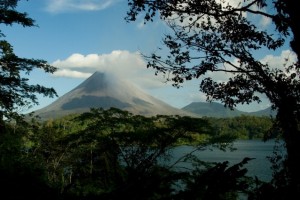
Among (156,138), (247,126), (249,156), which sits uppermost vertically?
(247,126)

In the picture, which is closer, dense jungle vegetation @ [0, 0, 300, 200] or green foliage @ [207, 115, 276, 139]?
dense jungle vegetation @ [0, 0, 300, 200]

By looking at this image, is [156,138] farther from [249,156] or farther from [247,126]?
[247,126]

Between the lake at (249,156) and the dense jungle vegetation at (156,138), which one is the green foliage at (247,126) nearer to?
the lake at (249,156)

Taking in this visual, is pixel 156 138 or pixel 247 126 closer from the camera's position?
pixel 156 138

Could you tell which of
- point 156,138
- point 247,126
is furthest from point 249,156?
point 247,126

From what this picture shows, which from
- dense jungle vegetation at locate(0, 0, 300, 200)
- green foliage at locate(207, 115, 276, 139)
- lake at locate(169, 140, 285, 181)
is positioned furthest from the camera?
green foliage at locate(207, 115, 276, 139)

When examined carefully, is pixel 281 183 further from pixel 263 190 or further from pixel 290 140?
pixel 290 140

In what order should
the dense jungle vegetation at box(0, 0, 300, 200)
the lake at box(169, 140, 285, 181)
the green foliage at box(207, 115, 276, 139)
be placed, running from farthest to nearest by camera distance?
the green foliage at box(207, 115, 276, 139), the lake at box(169, 140, 285, 181), the dense jungle vegetation at box(0, 0, 300, 200)

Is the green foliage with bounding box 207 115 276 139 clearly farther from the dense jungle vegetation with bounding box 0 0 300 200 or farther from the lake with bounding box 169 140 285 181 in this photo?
the dense jungle vegetation with bounding box 0 0 300 200

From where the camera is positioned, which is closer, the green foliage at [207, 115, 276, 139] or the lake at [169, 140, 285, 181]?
the lake at [169, 140, 285, 181]

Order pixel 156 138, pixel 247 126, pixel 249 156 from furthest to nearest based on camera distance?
pixel 247 126, pixel 249 156, pixel 156 138

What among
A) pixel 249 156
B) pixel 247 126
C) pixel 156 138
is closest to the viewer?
pixel 156 138

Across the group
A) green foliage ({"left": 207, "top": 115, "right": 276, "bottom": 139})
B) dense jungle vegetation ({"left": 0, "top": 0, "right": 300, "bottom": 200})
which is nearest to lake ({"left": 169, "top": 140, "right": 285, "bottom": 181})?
dense jungle vegetation ({"left": 0, "top": 0, "right": 300, "bottom": 200})

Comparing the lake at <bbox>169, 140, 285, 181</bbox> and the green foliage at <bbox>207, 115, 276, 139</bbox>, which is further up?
the green foliage at <bbox>207, 115, 276, 139</bbox>
